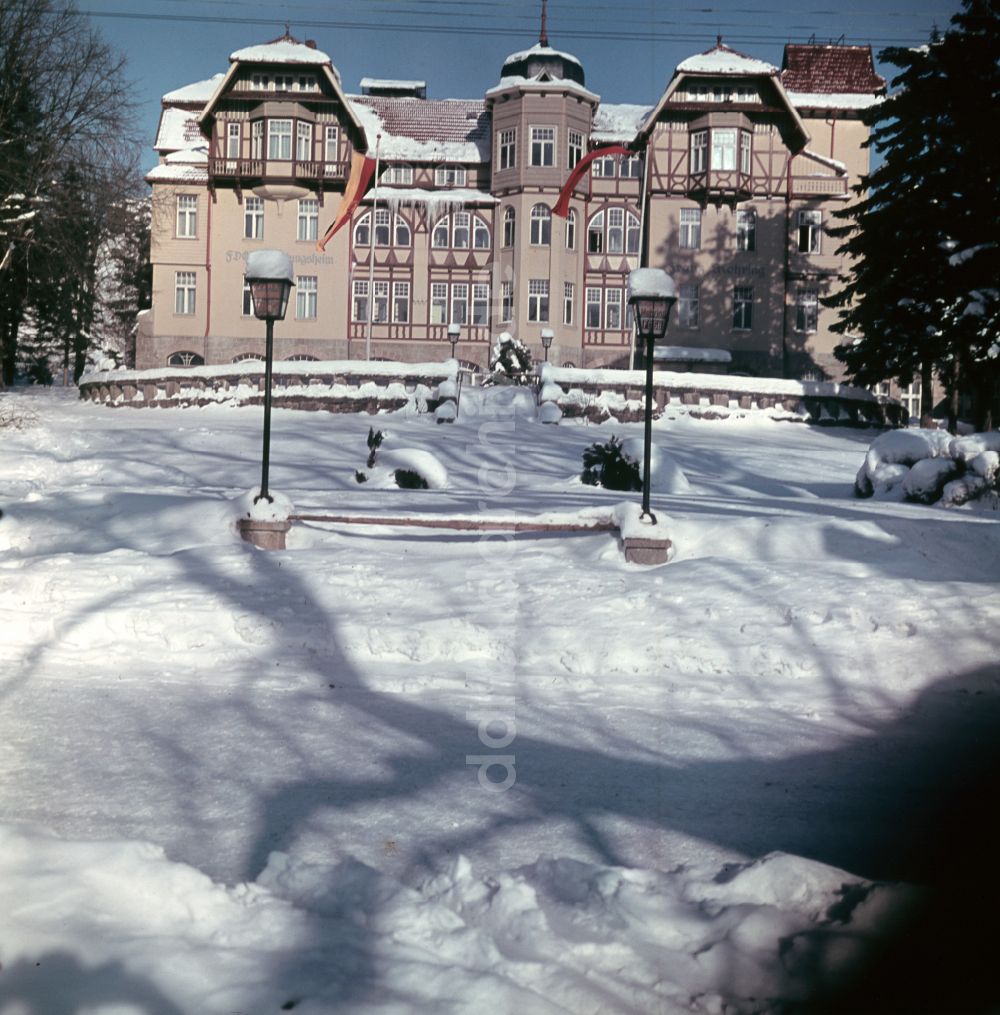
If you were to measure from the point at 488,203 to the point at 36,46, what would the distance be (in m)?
19.4

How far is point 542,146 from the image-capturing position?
137 feet

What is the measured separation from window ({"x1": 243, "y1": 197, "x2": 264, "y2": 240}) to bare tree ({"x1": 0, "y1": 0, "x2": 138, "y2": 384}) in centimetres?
1281

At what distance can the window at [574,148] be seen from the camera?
42344 mm

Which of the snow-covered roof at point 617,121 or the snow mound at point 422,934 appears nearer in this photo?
the snow mound at point 422,934

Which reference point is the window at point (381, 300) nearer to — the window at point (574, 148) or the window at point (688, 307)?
the window at point (574, 148)

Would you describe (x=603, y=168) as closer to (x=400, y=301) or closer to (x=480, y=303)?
(x=480, y=303)

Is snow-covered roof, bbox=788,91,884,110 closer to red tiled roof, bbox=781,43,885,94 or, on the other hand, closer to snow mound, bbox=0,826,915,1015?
red tiled roof, bbox=781,43,885,94

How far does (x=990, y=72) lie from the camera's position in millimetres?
24406

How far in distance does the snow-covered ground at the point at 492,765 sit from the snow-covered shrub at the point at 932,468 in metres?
3.79

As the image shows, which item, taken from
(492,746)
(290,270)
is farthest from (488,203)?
(492,746)

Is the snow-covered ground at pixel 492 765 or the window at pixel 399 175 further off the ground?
the window at pixel 399 175

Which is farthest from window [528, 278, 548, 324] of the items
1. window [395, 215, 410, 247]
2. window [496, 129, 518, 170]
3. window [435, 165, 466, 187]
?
window [395, 215, 410, 247]

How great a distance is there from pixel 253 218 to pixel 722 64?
1919 centimetres

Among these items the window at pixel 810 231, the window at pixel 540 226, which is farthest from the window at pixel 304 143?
the window at pixel 810 231
